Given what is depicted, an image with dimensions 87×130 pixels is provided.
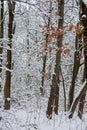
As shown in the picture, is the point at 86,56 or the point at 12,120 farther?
the point at 12,120

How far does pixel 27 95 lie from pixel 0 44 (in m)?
19.3

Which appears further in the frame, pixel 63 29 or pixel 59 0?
pixel 59 0

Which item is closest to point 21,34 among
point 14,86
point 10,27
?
point 14,86

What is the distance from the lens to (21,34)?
32312mm

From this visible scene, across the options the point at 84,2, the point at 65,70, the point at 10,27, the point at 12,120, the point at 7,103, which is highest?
the point at 84,2

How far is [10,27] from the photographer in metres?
15.5

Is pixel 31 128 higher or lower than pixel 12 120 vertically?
lower

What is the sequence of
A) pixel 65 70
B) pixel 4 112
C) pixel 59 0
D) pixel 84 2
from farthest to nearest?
pixel 65 70, pixel 59 0, pixel 4 112, pixel 84 2

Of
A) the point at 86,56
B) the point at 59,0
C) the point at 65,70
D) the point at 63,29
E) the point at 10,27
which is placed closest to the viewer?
the point at 86,56

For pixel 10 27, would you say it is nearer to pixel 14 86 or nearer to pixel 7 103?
pixel 7 103

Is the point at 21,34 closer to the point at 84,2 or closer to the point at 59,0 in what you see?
the point at 59,0

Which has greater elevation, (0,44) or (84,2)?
(84,2)

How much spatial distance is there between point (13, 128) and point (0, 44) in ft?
7.50

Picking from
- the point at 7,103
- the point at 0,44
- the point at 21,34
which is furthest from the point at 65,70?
the point at 0,44
